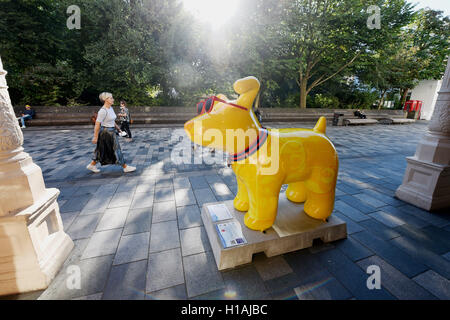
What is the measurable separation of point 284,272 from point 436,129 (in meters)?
3.82

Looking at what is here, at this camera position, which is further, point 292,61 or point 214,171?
point 292,61

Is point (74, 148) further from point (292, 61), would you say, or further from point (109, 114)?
point (292, 61)

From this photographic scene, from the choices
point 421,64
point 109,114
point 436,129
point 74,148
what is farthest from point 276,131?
point 421,64

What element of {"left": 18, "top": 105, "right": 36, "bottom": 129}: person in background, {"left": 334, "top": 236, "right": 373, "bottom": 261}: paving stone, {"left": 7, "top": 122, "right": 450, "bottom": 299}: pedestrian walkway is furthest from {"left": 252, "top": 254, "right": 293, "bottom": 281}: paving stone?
{"left": 18, "top": 105, "right": 36, "bottom": 129}: person in background

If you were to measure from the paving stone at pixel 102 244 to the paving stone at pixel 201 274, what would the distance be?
3.37 feet

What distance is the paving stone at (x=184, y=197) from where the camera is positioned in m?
3.68

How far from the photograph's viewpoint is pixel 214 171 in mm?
5277

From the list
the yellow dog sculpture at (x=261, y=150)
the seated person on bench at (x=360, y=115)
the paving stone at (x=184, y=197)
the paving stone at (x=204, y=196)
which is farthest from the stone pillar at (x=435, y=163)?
the seated person on bench at (x=360, y=115)

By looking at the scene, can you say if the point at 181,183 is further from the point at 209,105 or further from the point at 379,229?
the point at 379,229

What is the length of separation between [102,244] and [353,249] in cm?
338

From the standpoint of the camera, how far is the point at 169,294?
199cm

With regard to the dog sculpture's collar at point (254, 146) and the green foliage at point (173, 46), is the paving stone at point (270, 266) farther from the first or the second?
the green foliage at point (173, 46)

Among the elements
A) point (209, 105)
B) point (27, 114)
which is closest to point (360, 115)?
point (209, 105)
